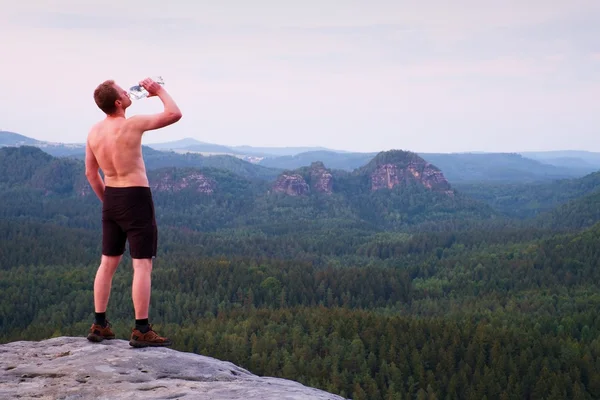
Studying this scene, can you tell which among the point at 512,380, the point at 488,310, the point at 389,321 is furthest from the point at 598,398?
the point at 488,310

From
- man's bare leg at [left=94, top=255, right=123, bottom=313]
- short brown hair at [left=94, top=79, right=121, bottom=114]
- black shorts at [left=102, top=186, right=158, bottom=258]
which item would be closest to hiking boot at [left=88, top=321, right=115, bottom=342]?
man's bare leg at [left=94, top=255, right=123, bottom=313]

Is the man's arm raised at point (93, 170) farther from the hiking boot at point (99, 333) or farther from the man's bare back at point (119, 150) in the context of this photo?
the hiking boot at point (99, 333)

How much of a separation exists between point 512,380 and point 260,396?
232 ft

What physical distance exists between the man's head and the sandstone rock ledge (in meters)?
6.34

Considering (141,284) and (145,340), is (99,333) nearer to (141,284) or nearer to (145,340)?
(145,340)

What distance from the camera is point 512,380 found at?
77062 mm

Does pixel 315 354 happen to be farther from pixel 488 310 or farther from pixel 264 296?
pixel 264 296

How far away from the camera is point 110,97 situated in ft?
54.0

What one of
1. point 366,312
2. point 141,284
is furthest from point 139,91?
point 366,312

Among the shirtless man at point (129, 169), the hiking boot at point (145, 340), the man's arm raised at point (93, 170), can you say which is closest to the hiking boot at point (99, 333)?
the hiking boot at point (145, 340)

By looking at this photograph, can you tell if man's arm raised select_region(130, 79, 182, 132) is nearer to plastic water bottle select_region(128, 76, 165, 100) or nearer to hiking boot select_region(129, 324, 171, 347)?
plastic water bottle select_region(128, 76, 165, 100)

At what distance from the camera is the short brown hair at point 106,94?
53.7 ft

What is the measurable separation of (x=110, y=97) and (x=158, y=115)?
4.31 feet

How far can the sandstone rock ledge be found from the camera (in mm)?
14188
